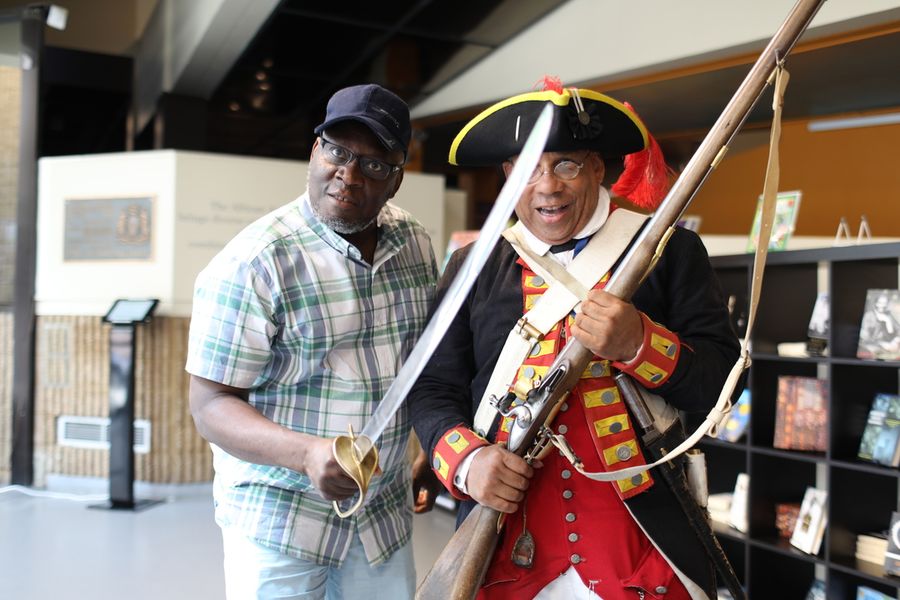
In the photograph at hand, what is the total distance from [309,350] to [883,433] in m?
2.39

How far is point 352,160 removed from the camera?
1.53 metres

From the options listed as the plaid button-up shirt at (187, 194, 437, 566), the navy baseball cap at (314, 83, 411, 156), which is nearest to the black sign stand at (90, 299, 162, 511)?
the plaid button-up shirt at (187, 194, 437, 566)

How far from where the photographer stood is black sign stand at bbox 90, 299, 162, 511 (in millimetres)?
5312

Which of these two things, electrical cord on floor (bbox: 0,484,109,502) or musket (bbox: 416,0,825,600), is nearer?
musket (bbox: 416,0,825,600)

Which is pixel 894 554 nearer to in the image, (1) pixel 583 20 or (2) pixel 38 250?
(1) pixel 583 20

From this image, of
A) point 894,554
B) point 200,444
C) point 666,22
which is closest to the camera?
point 894,554

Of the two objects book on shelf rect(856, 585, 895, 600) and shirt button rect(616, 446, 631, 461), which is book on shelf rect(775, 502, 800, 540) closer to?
book on shelf rect(856, 585, 895, 600)

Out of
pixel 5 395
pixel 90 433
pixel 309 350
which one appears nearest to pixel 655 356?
pixel 309 350

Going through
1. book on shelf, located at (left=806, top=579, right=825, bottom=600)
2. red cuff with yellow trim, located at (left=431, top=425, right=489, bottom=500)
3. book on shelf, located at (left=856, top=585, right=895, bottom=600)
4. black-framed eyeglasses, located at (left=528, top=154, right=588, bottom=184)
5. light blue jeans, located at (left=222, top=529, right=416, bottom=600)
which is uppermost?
black-framed eyeglasses, located at (left=528, top=154, right=588, bottom=184)

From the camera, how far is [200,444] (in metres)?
5.79

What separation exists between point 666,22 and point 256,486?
4482mm

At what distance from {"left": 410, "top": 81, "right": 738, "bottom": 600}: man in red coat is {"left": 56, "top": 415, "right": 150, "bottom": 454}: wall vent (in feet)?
15.4

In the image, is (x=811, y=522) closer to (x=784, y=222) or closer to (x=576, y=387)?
(x=784, y=222)

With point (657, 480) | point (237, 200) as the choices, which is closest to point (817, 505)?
point (657, 480)
